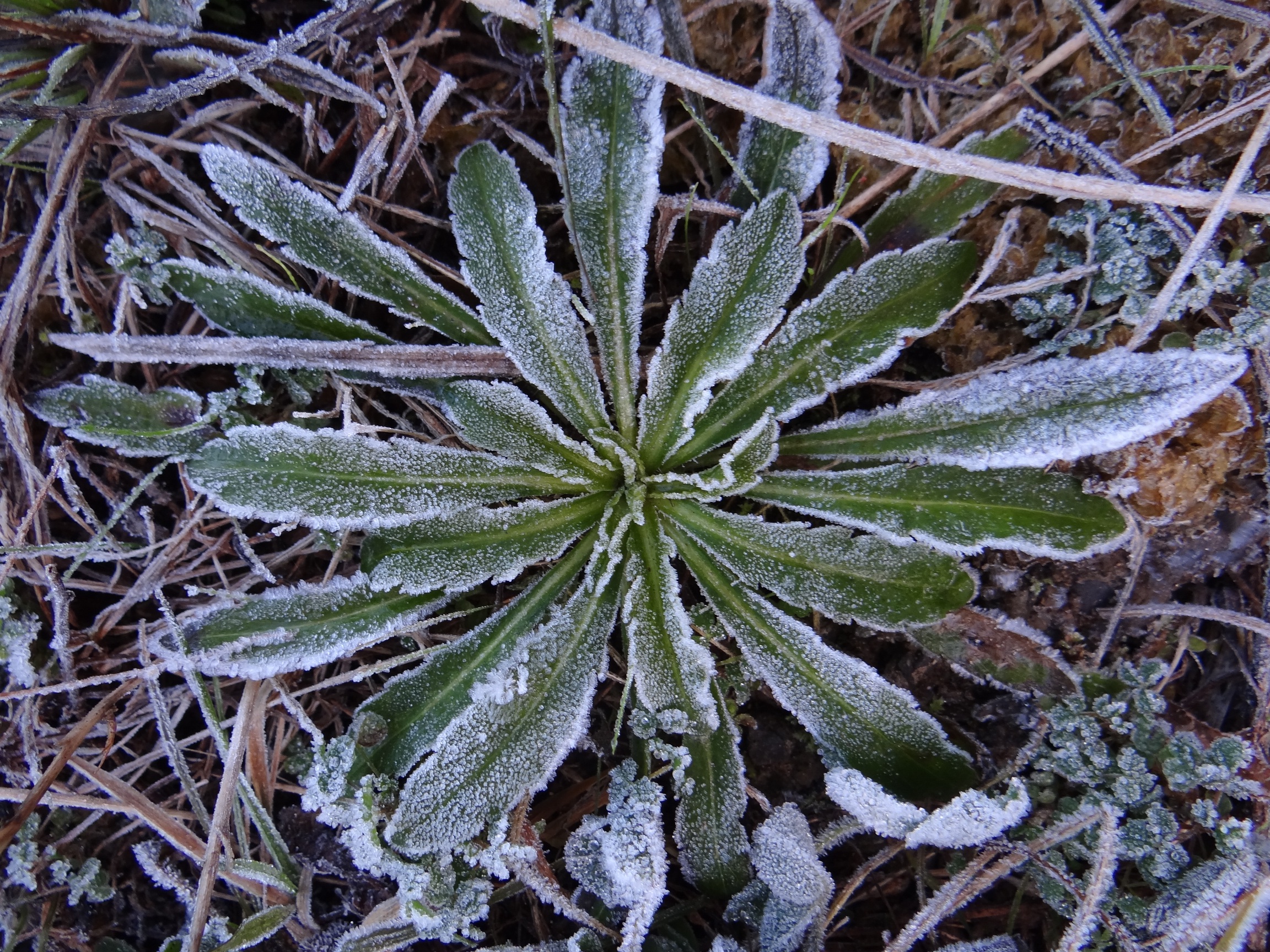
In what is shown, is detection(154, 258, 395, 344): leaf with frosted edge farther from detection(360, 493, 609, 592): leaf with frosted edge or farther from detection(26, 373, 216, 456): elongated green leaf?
detection(360, 493, 609, 592): leaf with frosted edge

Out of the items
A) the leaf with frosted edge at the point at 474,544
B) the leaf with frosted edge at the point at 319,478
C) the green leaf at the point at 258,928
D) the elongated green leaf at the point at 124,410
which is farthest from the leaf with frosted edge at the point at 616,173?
the green leaf at the point at 258,928

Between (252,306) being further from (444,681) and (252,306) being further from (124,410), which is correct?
(444,681)

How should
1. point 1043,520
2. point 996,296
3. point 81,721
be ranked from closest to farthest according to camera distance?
point 1043,520 → point 996,296 → point 81,721

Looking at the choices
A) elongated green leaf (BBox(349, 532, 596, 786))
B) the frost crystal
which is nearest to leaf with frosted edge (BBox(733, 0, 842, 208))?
elongated green leaf (BBox(349, 532, 596, 786))

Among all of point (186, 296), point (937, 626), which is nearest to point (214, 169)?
point (186, 296)

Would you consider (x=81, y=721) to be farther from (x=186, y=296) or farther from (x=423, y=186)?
(x=423, y=186)

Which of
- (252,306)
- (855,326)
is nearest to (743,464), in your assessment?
(855,326)
